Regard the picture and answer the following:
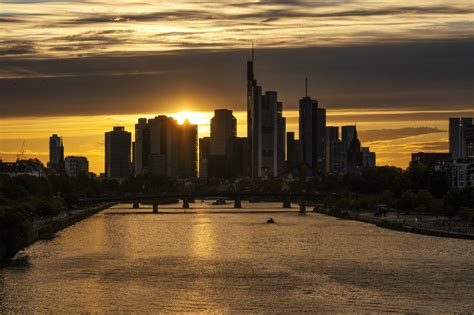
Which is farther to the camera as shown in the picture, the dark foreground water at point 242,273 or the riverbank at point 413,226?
the riverbank at point 413,226

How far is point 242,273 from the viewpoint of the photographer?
252ft

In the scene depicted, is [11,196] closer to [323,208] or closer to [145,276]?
[323,208]

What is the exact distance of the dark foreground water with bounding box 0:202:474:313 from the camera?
62.5 m

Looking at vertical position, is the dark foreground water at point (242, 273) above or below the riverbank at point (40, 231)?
below

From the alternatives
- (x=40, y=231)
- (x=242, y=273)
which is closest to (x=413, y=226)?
(x=40, y=231)

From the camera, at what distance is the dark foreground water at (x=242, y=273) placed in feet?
205

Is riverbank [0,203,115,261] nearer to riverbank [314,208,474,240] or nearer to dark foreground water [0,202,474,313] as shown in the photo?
dark foreground water [0,202,474,313]

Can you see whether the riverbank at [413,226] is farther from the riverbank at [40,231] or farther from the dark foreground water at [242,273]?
the riverbank at [40,231]

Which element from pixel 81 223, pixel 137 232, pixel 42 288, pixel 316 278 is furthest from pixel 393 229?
pixel 42 288

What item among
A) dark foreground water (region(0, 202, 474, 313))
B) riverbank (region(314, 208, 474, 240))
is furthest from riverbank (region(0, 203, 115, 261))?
riverbank (region(314, 208, 474, 240))

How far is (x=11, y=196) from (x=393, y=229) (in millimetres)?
57196

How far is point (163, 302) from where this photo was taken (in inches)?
2479

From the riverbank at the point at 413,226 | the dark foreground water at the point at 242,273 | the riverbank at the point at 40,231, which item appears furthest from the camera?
the riverbank at the point at 413,226

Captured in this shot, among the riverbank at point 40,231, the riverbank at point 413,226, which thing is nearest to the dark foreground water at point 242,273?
the riverbank at point 40,231
